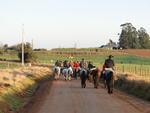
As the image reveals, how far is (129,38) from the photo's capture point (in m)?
183

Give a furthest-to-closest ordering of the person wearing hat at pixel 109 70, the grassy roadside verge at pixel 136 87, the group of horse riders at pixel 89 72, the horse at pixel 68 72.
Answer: the horse at pixel 68 72 → the group of horse riders at pixel 89 72 → the person wearing hat at pixel 109 70 → the grassy roadside verge at pixel 136 87

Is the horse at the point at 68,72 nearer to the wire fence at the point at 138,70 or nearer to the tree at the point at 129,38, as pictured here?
the wire fence at the point at 138,70

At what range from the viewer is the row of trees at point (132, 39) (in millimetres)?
181875

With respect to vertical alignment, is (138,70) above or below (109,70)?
below

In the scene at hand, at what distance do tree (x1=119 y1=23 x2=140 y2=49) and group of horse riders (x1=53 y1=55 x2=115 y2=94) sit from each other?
134046mm

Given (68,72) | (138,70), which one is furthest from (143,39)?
(68,72)

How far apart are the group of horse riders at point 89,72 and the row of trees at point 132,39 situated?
134 metres

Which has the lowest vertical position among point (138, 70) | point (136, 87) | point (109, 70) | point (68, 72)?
point (138, 70)

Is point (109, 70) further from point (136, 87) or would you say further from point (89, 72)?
point (89, 72)

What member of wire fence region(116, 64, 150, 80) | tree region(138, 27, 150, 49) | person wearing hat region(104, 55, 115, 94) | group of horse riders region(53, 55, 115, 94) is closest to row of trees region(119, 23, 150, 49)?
tree region(138, 27, 150, 49)

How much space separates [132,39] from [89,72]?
14824cm

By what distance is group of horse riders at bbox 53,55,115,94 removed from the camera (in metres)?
28.1

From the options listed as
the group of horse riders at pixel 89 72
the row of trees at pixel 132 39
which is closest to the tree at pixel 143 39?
the row of trees at pixel 132 39

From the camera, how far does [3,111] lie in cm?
1917
